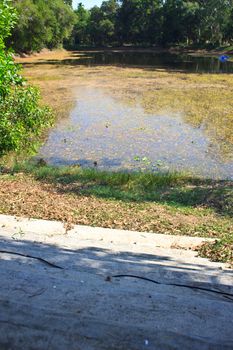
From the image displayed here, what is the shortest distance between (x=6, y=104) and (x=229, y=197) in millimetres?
5457

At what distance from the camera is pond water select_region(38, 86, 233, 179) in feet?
39.3

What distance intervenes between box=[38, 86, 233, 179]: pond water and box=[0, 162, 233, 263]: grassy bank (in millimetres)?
1802

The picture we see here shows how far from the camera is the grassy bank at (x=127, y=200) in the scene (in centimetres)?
641

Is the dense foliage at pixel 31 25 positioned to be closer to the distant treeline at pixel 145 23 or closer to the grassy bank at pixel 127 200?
the distant treeline at pixel 145 23

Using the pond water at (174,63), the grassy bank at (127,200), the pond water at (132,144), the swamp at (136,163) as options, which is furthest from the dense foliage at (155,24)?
the grassy bank at (127,200)

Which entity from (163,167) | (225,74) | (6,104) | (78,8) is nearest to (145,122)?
(163,167)

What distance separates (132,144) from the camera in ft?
46.1

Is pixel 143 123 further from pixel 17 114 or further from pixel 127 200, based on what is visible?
pixel 127 200

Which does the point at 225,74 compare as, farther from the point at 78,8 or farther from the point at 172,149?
the point at 78,8

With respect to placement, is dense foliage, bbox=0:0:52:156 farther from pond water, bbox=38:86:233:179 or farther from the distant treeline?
the distant treeline

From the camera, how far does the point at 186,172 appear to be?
36.2ft

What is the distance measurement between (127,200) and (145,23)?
269 ft

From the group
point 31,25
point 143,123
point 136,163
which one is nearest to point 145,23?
point 31,25

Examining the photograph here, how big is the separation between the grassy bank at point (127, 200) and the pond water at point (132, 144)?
1.80 meters
